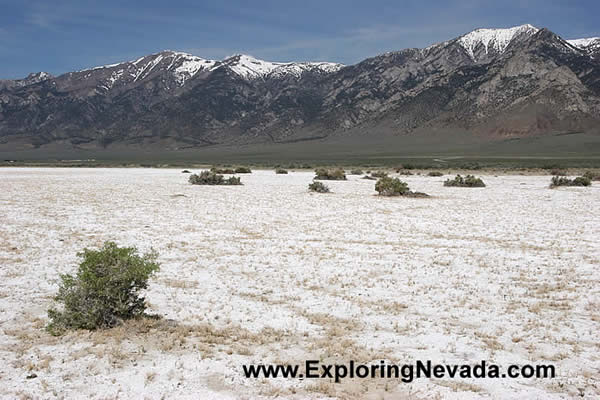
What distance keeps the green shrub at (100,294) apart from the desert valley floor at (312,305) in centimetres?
26

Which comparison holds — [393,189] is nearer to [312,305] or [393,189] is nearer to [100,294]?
[312,305]

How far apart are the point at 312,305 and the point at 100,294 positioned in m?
3.07

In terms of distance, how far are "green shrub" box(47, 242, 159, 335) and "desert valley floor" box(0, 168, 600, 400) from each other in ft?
0.84

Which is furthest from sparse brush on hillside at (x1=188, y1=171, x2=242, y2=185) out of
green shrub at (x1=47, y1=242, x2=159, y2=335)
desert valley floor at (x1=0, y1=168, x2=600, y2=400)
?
green shrub at (x1=47, y1=242, x2=159, y2=335)

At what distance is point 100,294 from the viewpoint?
21.4 feet

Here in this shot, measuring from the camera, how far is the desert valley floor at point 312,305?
529 cm

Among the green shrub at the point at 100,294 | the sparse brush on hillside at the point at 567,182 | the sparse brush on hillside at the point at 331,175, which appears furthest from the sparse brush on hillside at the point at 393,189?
the green shrub at the point at 100,294

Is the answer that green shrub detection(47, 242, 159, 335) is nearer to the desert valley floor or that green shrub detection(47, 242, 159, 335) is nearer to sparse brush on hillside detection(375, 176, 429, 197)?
the desert valley floor

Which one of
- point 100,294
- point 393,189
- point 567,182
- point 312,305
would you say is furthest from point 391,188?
point 100,294

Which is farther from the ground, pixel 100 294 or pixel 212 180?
pixel 100 294

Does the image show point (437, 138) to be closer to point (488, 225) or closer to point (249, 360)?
point (488, 225)

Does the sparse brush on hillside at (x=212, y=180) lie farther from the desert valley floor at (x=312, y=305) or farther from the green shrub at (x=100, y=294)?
the green shrub at (x=100, y=294)

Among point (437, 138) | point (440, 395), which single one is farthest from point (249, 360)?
point (437, 138)

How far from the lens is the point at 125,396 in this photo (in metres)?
4.94
